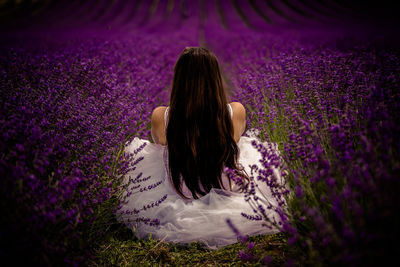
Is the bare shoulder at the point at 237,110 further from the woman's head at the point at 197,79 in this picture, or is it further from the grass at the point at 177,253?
the grass at the point at 177,253

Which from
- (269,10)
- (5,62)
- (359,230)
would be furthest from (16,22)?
(359,230)

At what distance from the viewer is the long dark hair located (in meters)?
1.56

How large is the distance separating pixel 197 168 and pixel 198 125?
0.28 meters

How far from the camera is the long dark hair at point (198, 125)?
61.3 inches

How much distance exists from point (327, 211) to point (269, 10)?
619 inches

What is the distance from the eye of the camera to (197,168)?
1.61 metres

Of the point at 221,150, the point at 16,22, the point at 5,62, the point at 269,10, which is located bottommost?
the point at 221,150

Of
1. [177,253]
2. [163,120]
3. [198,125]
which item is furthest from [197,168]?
[177,253]

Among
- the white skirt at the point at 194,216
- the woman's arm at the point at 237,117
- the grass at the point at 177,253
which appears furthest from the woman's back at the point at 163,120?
the grass at the point at 177,253

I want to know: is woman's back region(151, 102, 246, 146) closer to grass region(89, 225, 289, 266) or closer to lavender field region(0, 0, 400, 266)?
lavender field region(0, 0, 400, 266)

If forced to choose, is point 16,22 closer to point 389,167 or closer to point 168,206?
point 168,206

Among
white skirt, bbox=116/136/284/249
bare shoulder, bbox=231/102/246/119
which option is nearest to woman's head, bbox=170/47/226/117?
bare shoulder, bbox=231/102/246/119

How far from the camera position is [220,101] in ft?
5.25

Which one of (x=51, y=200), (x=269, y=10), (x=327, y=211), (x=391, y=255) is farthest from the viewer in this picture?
(x=269, y=10)
